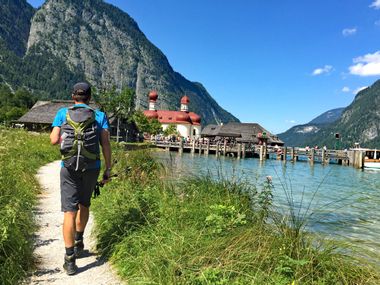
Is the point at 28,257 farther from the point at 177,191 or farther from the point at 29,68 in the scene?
the point at 29,68

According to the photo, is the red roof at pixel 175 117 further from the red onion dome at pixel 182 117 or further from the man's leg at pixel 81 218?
the man's leg at pixel 81 218

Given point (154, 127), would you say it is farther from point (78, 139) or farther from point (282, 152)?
point (78, 139)

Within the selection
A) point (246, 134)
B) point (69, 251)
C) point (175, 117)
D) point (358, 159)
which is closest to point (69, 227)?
point (69, 251)

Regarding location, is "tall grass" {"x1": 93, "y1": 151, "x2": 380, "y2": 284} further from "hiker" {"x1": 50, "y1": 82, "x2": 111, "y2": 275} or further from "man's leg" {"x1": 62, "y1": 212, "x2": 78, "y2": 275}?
"hiker" {"x1": 50, "y1": 82, "x2": 111, "y2": 275}

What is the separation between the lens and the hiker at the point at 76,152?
4262 mm

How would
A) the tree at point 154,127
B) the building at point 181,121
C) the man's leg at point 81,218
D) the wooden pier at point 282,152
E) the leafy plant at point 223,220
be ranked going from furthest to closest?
the building at point 181,121
the tree at point 154,127
the wooden pier at point 282,152
the man's leg at point 81,218
the leafy plant at point 223,220

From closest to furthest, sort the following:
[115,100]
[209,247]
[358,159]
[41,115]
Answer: [209,247], [358,159], [41,115], [115,100]

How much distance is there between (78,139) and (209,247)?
1858 millimetres

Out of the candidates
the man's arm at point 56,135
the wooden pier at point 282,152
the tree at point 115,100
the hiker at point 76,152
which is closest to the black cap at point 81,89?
the hiker at point 76,152

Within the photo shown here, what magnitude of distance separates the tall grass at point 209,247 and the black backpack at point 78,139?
1.21 m

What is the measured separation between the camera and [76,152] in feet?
14.0

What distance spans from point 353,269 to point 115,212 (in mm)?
3419

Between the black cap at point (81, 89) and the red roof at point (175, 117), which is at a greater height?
the red roof at point (175, 117)

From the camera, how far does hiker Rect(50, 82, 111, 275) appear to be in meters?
4.26
